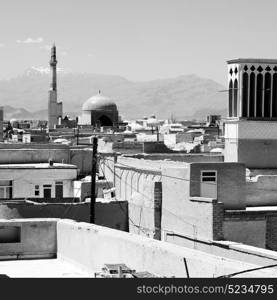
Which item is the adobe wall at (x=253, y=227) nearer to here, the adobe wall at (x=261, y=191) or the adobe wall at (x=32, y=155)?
the adobe wall at (x=261, y=191)

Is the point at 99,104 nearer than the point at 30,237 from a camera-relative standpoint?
No

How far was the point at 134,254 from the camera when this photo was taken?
1077 cm

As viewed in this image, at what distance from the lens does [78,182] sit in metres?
24.6

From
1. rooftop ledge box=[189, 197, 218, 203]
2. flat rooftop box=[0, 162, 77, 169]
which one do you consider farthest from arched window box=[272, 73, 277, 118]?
rooftop ledge box=[189, 197, 218, 203]

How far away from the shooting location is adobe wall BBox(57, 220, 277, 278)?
353 inches

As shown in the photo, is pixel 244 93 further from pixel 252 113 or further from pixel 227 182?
pixel 227 182

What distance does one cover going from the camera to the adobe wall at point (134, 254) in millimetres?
8961

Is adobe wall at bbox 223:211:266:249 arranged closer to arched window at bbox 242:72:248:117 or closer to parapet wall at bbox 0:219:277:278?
parapet wall at bbox 0:219:277:278

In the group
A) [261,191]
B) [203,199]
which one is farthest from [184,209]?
[261,191]
